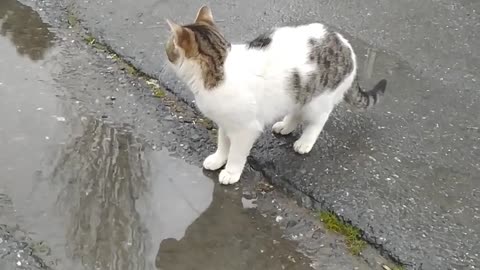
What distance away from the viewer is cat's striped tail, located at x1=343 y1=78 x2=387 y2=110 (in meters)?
3.28

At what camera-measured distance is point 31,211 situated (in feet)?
9.00

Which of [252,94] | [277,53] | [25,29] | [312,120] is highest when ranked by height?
[277,53]

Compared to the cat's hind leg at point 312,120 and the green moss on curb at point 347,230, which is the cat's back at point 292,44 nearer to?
the cat's hind leg at point 312,120

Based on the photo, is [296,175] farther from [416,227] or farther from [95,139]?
[95,139]

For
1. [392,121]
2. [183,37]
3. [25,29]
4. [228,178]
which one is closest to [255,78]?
[183,37]

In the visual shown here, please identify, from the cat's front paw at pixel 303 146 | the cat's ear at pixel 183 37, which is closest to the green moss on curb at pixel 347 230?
the cat's front paw at pixel 303 146

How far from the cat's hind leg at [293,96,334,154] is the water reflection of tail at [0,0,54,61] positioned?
5.39ft

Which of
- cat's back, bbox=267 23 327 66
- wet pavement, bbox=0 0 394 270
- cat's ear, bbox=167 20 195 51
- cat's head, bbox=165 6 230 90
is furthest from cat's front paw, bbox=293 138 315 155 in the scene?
cat's ear, bbox=167 20 195 51

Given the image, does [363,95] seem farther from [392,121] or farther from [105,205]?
[105,205]

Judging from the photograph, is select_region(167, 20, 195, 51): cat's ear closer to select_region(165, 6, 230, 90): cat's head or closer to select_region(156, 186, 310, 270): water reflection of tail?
select_region(165, 6, 230, 90): cat's head

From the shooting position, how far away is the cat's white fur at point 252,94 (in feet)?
9.03

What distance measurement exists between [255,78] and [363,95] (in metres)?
0.78

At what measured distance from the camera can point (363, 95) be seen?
131 inches

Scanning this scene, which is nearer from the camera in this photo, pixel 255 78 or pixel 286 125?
pixel 255 78
